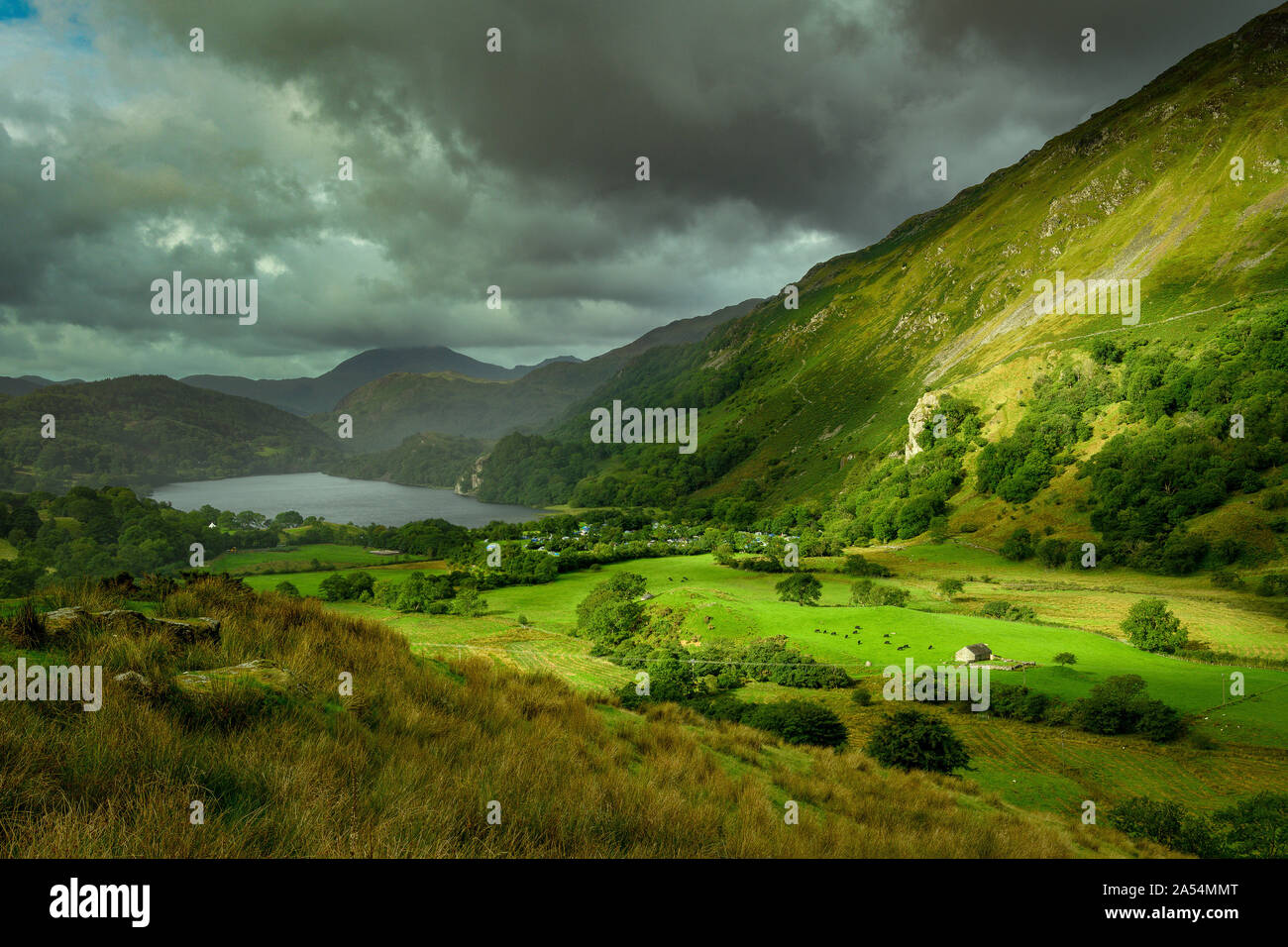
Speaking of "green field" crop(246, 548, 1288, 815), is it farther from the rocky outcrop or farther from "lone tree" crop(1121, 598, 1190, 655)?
the rocky outcrop

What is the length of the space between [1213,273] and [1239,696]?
342 feet

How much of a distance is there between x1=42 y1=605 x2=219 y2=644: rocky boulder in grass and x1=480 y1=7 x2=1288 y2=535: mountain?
309 ft

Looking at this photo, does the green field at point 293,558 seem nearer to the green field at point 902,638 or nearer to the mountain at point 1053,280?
the green field at point 902,638

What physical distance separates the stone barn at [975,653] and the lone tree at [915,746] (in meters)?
14.7

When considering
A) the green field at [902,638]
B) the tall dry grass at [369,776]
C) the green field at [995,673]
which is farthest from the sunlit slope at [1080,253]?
the tall dry grass at [369,776]

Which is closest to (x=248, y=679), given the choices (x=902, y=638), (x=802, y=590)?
(x=902, y=638)

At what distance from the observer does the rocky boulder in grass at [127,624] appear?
6.91m

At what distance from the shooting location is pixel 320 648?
340 inches

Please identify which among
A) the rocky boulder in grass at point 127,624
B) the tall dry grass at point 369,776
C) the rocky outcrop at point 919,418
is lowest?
the tall dry grass at point 369,776

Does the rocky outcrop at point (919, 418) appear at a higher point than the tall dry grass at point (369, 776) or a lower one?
higher

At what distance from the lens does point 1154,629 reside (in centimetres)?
4012

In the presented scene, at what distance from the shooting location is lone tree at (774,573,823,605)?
190ft

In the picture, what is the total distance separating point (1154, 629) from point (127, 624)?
55.4m

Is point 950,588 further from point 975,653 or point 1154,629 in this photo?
point 975,653
